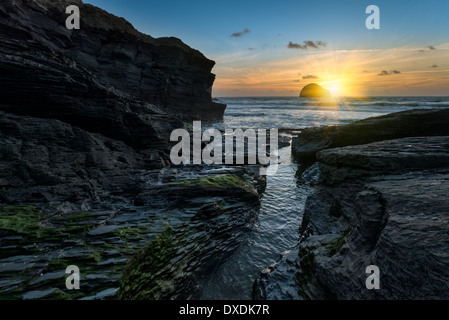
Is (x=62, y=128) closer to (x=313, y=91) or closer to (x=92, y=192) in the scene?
(x=92, y=192)

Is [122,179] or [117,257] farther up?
[122,179]

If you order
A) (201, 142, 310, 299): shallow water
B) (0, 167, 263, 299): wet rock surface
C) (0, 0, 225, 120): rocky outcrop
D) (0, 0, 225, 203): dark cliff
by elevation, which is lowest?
(201, 142, 310, 299): shallow water

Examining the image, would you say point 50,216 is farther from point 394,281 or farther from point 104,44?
point 104,44

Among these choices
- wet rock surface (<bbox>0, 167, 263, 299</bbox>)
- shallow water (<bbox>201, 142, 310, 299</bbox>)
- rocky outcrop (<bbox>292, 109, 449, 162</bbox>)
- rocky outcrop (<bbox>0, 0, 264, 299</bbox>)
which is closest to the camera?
wet rock surface (<bbox>0, 167, 263, 299</bbox>)

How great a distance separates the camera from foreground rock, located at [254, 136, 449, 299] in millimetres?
3076

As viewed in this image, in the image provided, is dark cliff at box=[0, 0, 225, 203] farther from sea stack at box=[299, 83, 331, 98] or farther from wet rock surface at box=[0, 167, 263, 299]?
sea stack at box=[299, 83, 331, 98]

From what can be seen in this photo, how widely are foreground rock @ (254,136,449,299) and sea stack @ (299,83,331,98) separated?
187 metres

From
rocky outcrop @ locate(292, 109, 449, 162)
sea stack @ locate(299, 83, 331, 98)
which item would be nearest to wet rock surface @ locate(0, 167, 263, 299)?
rocky outcrop @ locate(292, 109, 449, 162)

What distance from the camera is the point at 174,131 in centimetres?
1402

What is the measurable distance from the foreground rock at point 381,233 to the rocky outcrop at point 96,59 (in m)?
10.3

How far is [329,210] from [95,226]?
6839 millimetres

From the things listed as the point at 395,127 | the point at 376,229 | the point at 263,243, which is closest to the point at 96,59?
the point at 263,243

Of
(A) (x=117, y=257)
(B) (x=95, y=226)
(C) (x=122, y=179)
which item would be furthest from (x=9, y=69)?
(A) (x=117, y=257)

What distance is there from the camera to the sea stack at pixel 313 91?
17706 cm
